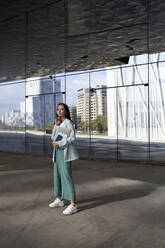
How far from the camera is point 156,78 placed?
63.7 ft

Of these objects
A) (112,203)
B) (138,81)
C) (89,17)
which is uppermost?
(89,17)

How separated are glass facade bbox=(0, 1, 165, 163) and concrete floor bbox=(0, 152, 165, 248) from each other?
340cm

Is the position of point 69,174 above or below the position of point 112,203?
above

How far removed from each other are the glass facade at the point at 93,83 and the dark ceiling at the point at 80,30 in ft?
0.14

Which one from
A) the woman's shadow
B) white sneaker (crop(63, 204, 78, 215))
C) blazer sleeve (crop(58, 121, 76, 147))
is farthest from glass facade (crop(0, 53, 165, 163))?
white sneaker (crop(63, 204, 78, 215))

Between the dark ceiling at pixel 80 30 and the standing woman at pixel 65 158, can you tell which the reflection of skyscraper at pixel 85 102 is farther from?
the standing woman at pixel 65 158

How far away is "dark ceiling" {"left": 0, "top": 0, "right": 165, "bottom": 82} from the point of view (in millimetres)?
9688

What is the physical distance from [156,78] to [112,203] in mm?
16929

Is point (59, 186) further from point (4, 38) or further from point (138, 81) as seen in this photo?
point (138, 81)

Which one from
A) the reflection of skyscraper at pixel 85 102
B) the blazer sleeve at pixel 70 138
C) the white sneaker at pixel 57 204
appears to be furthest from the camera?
the reflection of skyscraper at pixel 85 102

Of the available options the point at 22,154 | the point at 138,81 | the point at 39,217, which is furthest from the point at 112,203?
the point at 138,81

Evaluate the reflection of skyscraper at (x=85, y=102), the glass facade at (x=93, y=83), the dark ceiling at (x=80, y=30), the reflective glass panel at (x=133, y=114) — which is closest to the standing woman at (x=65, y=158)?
the glass facade at (x=93, y=83)

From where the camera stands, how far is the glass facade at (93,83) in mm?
10242

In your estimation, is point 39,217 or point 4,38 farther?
point 4,38
